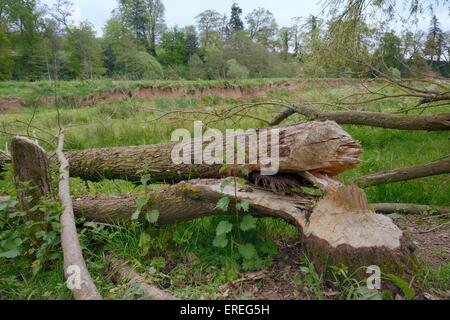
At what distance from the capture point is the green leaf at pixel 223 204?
2161 mm

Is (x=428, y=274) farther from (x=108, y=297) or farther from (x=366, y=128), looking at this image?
(x=366, y=128)

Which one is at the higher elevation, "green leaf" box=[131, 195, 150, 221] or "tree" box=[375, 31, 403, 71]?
"tree" box=[375, 31, 403, 71]

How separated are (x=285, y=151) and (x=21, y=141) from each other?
1.82 meters

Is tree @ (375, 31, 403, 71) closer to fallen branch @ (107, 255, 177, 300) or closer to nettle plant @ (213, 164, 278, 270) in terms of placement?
→ nettle plant @ (213, 164, 278, 270)

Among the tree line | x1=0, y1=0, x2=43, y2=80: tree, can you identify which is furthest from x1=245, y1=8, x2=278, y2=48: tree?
x1=0, y1=0, x2=43, y2=80: tree

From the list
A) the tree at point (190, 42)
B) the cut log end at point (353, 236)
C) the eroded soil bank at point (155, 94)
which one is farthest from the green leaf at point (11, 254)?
the tree at point (190, 42)

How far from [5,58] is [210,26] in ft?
47.7

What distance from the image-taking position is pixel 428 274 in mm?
2037

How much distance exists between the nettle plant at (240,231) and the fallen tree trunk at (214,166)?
0.29 m

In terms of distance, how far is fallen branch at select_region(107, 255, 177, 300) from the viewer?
1849mm

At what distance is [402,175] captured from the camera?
3.67m

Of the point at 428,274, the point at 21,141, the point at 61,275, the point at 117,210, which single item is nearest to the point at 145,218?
the point at 117,210

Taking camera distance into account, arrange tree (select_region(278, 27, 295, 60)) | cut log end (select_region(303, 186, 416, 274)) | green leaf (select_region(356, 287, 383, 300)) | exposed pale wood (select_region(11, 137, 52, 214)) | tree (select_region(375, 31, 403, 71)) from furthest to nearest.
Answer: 1. tree (select_region(278, 27, 295, 60))
2. tree (select_region(375, 31, 403, 71))
3. exposed pale wood (select_region(11, 137, 52, 214))
4. cut log end (select_region(303, 186, 416, 274))
5. green leaf (select_region(356, 287, 383, 300))

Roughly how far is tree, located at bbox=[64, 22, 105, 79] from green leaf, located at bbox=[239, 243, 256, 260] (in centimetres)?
939
